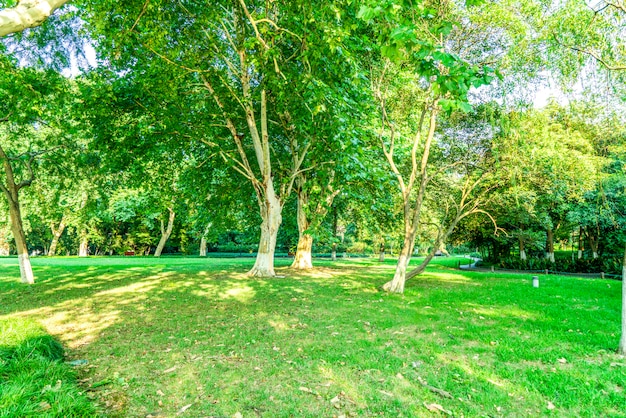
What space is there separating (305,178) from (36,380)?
13822mm

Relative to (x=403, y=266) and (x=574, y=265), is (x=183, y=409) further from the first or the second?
(x=574, y=265)

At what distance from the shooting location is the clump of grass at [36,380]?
3059mm

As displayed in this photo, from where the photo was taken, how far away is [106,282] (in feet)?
41.1

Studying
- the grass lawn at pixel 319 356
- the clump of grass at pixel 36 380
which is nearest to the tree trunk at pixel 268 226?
the grass lawn at pixel 319 356

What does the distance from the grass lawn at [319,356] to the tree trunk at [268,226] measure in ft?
13.9

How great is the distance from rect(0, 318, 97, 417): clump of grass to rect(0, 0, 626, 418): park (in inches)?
1.1

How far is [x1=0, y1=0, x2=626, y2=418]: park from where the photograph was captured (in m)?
3.73

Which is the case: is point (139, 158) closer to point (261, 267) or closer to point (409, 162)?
point (261, 267)

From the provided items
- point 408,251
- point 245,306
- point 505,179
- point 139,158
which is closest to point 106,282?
point 139,158

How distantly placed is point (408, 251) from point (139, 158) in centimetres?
1116

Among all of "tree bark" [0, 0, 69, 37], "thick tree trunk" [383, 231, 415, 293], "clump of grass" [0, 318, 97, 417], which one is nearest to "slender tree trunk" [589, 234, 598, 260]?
"thick tree trunk" [383, 231, 415, 293]

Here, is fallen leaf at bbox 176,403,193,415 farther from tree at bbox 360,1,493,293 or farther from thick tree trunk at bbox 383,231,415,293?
thick tree trunk at bbox 383,231,415,293

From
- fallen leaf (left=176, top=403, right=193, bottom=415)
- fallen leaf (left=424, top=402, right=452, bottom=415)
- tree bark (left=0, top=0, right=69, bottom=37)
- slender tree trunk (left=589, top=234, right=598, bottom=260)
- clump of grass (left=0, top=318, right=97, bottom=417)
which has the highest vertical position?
tree bark (left=0, top=0, right=69, bottom=37)

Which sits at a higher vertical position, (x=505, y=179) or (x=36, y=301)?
(x=505, y=179)
